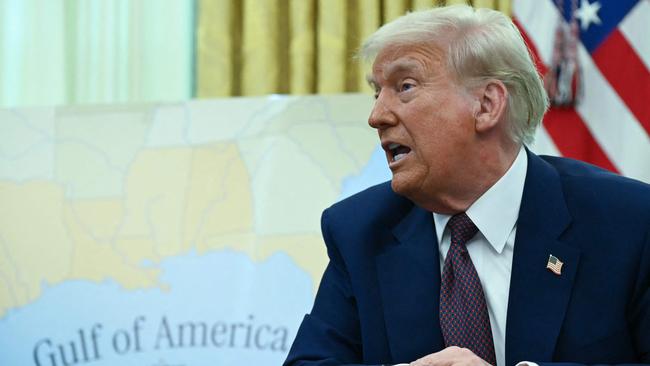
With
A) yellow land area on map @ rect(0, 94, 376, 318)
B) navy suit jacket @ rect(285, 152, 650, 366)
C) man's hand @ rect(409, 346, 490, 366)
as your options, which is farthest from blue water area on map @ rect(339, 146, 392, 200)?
man's hand @ rect(409, 346, 490, 366)

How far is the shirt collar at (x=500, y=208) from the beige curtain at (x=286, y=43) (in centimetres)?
176

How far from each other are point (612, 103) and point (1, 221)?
2168mm

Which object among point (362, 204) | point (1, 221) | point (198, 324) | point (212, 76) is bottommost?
point (198, 324)

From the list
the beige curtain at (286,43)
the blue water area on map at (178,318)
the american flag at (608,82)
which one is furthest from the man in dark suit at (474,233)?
the beige curtain at (286,43)

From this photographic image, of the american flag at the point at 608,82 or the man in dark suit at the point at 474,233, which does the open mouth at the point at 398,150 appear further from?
the american flag at the point at 608,82

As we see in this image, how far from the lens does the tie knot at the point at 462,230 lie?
6.81ft

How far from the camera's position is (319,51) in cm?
384

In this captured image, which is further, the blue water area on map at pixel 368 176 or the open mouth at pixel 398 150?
the blue water area on map at pixel 368 176

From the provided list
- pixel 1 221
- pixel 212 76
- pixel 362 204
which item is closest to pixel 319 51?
pixel 212 76

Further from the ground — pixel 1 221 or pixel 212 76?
pixel 212 76

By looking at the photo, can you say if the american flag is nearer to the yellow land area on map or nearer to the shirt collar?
the yellow land area on map

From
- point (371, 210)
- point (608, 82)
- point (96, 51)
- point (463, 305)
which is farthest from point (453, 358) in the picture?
point (96, 51)

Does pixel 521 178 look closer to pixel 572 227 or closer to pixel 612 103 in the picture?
pixel 572 227

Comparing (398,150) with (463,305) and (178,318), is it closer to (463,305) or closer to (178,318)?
(463,305)
